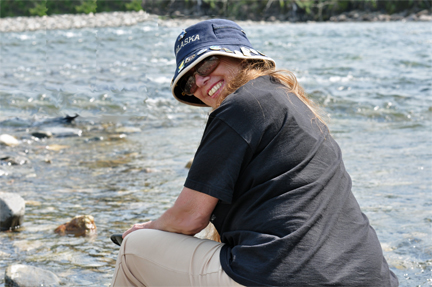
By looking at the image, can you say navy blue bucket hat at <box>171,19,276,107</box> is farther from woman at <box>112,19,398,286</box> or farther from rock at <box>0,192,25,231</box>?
rock at <box>0,192,25,231</box>

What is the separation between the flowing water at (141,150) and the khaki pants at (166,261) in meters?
0.72

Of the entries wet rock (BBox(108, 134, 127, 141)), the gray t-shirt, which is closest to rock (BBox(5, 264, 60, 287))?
the gray t-shirt

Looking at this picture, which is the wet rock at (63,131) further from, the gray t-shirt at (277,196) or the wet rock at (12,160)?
A: the gray t-shirt at (277,196)

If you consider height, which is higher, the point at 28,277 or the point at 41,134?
the point at 28,277

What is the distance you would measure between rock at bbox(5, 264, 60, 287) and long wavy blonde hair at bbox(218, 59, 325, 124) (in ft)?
4.33

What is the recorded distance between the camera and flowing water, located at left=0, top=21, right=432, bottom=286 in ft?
9.50

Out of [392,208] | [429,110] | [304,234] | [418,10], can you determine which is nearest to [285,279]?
[304,234]

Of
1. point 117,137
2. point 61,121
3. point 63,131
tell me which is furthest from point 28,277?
point 61,121

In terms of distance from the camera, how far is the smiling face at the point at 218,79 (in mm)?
1743

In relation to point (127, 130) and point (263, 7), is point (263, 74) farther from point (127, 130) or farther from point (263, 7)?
point (263, 7)

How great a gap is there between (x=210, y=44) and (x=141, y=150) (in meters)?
3.95

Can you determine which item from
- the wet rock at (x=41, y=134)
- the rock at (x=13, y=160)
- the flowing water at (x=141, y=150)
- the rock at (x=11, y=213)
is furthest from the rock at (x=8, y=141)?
the rock at (x=11, y=213)

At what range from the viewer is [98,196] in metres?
3.91

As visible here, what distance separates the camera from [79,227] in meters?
3.09
